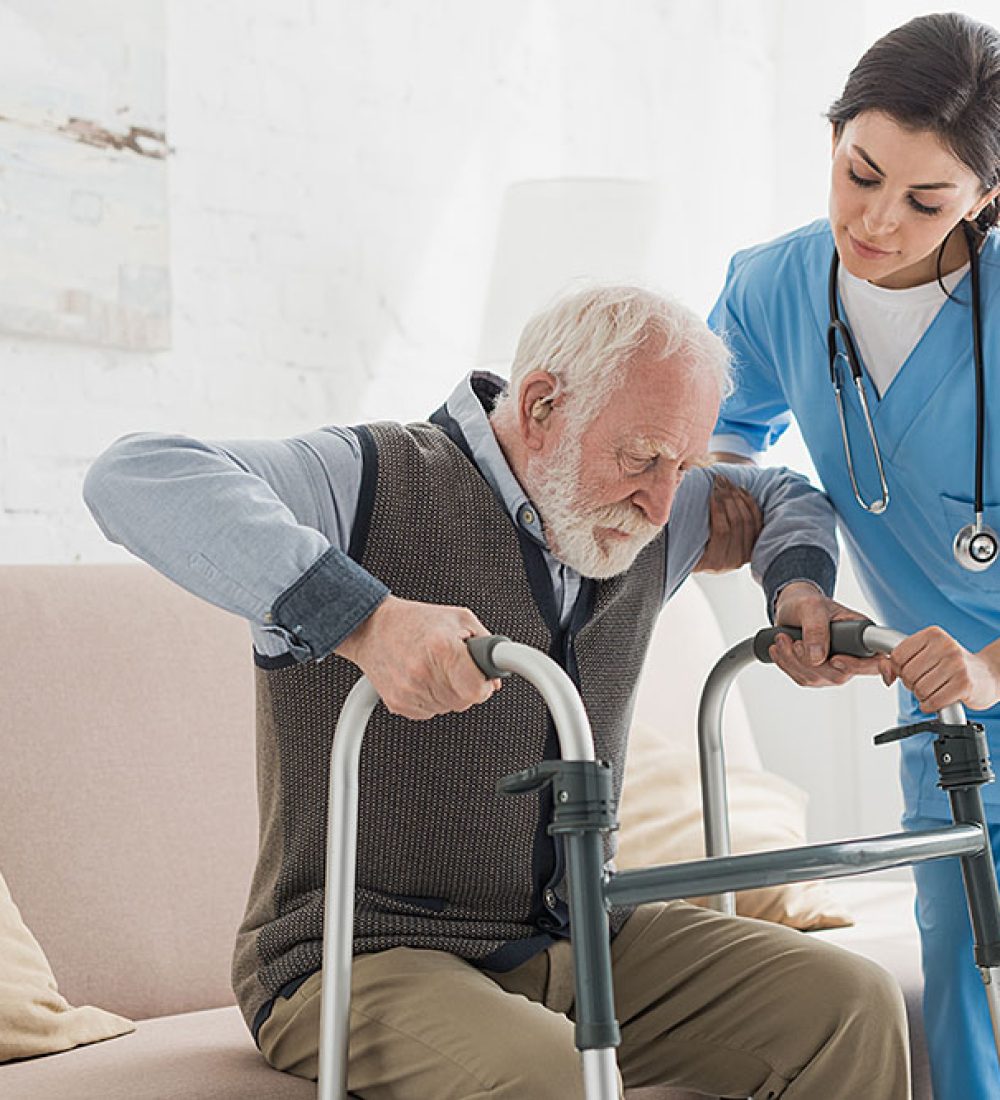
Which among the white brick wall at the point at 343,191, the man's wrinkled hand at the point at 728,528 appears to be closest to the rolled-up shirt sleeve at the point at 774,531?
the man's wrinkled hand at the point at 728,528

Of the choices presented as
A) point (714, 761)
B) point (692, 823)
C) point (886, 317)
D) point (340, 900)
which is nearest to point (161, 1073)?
point (340, 900)

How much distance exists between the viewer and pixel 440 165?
9.83 feet

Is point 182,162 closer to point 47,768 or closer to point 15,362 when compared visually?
point 15,362

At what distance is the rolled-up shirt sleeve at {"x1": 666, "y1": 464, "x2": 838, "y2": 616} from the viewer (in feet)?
5.45

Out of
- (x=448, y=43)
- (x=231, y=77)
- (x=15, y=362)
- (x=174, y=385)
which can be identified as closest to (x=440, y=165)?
(x=448, y=43)

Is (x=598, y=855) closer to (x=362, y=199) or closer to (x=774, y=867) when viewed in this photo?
(x=774, y=867)

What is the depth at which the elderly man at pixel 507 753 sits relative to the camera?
143 centimetres

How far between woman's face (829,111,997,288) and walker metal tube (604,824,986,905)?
1.90ft

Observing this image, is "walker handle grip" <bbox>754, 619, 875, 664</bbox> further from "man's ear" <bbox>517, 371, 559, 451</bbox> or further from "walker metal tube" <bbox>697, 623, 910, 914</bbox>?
"man's ear" <bbox>517, 371, 559, 451</bbox>

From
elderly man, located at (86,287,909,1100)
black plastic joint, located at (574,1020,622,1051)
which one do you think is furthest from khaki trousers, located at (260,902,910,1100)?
black plastic joint, located at (574,1020,622,1051)

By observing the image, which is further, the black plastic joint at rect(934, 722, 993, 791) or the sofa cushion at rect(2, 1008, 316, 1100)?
the sofa cushion at rect(2, 1008, 316, 1100)

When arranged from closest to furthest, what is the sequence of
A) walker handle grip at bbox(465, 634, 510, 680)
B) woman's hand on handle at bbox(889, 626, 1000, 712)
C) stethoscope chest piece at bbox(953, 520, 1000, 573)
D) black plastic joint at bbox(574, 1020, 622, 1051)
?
black plastic joint at bbox(574, 1020, 622, 1051), walker handle grip at bbox(465, 634, 510, 680), woman's hand on handle at bbox(889, 626, 1000, 712), stethoscope chest piece at bbox(953, 520, 1000, 573)

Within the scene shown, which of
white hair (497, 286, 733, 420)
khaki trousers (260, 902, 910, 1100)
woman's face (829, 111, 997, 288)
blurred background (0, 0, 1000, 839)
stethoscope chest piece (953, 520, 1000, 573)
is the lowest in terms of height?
khaki trousers (260, 902, 910, 1100)

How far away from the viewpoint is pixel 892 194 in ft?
5.00
